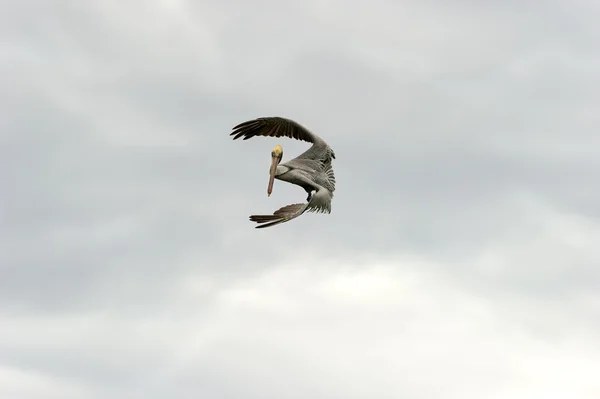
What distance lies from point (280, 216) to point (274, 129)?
354 inches

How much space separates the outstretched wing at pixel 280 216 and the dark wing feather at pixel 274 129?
23.3ft

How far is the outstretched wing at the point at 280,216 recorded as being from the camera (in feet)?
102

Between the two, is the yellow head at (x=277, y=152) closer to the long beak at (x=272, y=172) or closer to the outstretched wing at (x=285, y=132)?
the long beak at (x=272, y=172)

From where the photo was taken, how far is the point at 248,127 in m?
39.3

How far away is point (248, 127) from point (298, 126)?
6.89 ft

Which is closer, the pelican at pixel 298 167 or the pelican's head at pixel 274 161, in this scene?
the pelican at pixel 298 167

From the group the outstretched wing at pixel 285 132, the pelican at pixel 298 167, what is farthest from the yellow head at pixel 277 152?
the outstretched wing at pixel 285 132

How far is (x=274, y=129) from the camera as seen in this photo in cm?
3978

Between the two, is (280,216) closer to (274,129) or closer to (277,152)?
(277,152)

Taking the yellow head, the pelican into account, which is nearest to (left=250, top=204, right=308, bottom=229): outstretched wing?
the pelican

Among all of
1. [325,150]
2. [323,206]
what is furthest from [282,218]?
[325,150]

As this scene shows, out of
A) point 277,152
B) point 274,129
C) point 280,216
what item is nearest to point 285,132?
point 274,129

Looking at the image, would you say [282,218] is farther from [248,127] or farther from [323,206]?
[248,127]

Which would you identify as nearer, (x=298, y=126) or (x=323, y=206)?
(x=323, y=206)
